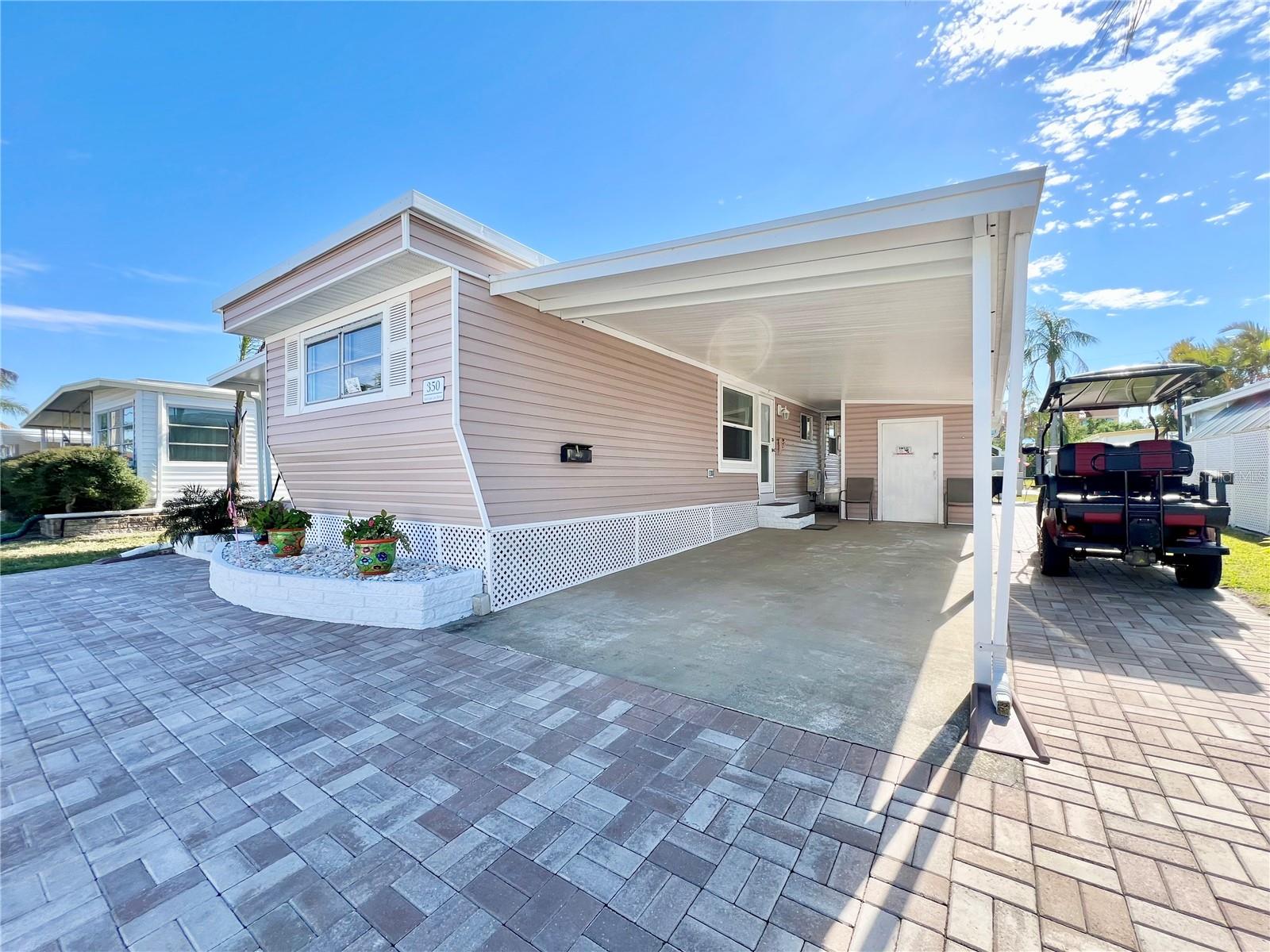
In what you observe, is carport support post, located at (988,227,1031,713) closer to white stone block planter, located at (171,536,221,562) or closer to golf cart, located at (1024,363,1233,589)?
golf cart, located at (1024,363,1233,589)

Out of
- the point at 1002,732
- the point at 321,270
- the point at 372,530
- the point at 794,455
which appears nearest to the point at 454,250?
the point at 321,270

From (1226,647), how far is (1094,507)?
1.74m

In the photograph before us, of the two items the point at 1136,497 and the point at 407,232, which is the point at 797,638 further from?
the point at 407,232

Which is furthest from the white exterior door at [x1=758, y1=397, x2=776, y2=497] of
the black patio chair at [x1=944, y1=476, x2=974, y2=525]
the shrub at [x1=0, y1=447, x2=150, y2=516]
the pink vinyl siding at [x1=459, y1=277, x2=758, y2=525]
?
the shrub at [x1=0, y1=447, x2=150, y2=516]

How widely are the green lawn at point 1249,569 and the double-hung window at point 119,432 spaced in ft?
61.6

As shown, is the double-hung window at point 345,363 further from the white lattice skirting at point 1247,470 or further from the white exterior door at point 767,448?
the white lattice skirting at point 1247,470

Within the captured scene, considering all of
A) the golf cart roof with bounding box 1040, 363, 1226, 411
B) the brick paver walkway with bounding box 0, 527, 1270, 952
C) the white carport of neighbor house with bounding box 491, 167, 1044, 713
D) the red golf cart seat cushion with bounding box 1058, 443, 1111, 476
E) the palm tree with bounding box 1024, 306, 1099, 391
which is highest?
the palm tree with bounding box 1024, 306, 1099, 391

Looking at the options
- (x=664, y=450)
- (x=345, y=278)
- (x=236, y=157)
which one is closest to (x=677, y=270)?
(x=345, y=278)

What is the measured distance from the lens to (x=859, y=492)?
10.8 m

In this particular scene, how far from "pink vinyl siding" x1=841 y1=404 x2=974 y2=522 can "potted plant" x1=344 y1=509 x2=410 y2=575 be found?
9.38 m

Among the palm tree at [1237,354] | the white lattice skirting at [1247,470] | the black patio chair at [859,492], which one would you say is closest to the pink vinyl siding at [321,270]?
the black patio chair at [859,492]

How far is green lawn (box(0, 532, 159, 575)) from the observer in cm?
722

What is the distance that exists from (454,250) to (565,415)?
1.82 meters

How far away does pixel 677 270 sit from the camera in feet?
12.4
